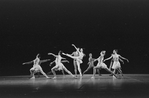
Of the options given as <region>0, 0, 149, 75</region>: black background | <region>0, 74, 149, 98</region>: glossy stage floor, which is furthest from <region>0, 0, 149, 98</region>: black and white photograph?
<region>0, 74, 149, 98</region>: glossy stage floor

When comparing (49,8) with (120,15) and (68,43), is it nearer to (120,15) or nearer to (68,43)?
(68,43)

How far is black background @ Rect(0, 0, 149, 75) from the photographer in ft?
73.5

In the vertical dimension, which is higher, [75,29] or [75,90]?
[75,29]

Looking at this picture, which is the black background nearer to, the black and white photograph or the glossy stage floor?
the black and white photograph

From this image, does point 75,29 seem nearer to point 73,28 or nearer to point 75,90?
point 73,28

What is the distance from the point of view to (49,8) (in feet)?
74.8

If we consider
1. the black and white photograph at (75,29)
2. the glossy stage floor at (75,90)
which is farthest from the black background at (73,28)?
the glossy stage floor at (75,90)

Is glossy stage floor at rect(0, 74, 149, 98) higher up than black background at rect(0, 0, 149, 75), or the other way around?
black background at rect(0, 0, 149, 75)

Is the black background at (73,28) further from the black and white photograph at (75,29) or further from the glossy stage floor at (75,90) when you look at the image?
the glossy stage floor at (75,90)

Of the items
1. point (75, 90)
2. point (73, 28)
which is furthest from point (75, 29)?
point (75, 90)

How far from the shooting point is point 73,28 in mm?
22703

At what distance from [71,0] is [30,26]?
11.8ft

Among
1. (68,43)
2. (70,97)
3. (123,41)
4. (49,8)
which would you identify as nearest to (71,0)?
(49,8)

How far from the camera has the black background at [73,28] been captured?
22406 millimetres
